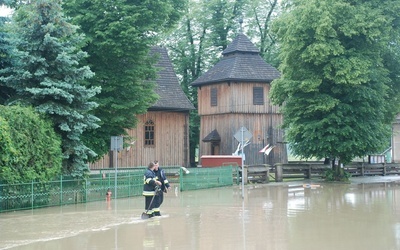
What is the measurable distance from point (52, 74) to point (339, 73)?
54.5 feet

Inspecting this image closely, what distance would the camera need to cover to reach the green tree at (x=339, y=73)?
31047 millimetres

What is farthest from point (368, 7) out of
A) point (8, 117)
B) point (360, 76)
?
point (8, 117)

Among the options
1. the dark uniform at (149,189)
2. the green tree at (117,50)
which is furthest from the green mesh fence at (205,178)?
the dark uniform at (149,189)

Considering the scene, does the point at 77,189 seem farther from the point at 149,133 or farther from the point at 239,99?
the point at 239,99

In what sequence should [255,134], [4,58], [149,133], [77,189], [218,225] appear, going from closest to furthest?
[218,225]
[77,189]
[4,58]
[149,133]
[255,134]

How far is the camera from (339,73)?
30594 mm

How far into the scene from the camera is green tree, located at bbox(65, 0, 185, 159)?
25.2 meters

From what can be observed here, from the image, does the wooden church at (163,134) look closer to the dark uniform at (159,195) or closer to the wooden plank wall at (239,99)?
the wooden plank wall at (239,99)

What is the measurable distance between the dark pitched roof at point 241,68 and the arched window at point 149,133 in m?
7.40

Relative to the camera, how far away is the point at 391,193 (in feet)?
84.0

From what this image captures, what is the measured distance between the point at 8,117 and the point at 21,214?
11.0 ft

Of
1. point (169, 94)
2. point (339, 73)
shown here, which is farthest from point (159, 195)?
point (169, 94)

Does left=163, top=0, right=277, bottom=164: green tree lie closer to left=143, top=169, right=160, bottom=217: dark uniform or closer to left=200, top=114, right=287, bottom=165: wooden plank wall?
left=200, top=114, right=287, bottom=165: wooden plank wall

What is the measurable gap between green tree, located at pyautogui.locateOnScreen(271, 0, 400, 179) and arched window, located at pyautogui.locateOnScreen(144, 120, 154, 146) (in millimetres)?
11085
